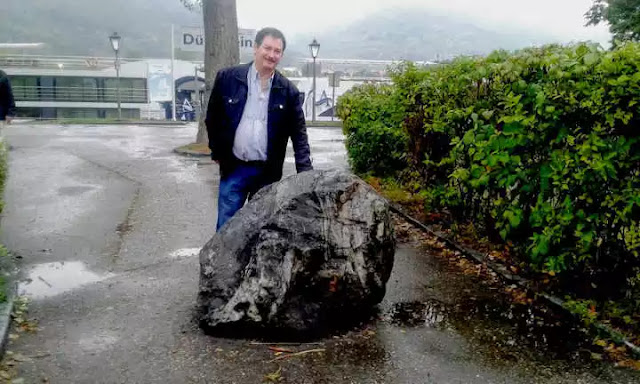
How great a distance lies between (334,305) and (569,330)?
1.66 meters

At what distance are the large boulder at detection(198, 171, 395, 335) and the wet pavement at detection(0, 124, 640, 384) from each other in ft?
0.61

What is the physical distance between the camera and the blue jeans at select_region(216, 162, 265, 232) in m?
4.76

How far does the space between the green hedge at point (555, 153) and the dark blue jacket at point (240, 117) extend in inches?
60.8

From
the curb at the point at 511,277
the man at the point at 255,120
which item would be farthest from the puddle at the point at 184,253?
the curb at the point at 511,277

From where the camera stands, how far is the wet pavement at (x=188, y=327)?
357 cm

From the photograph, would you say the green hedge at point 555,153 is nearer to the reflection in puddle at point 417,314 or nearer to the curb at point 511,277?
the curb at point 511,277

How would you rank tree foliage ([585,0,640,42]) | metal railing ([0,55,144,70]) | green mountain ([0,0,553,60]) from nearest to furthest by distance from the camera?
tree foliage ([585,0,640,42])
metal railing ([0,55,144,70])
green mountain ([0,0,553,60])

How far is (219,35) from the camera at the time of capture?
47.2 ft

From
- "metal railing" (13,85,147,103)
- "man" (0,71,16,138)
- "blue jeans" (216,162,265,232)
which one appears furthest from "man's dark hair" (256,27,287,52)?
"metal railing" (13,85,147,103)

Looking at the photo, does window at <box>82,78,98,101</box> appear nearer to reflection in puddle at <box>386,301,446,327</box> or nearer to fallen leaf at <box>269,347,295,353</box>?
reflection in puddle at <box>386,301,446,327</box>

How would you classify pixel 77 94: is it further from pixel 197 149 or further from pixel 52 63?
pixel 197 149

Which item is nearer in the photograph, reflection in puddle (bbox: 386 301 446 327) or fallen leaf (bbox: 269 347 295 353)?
fallen leaf (bbox: 269 347 295 353)

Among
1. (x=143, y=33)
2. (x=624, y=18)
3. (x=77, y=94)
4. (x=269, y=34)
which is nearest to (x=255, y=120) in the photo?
(x=269, y=34)

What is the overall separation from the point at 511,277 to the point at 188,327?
2.73 metres
